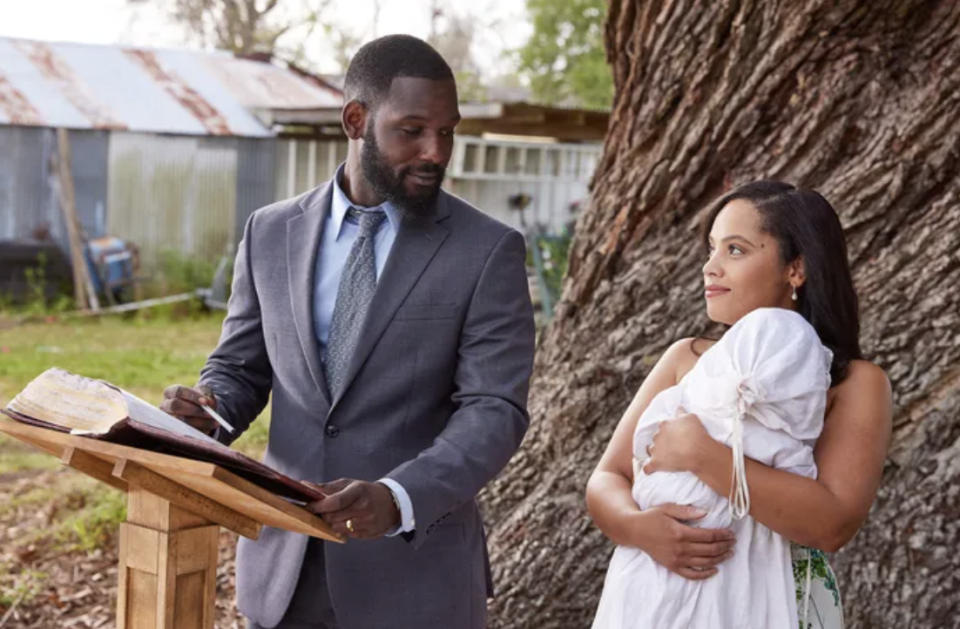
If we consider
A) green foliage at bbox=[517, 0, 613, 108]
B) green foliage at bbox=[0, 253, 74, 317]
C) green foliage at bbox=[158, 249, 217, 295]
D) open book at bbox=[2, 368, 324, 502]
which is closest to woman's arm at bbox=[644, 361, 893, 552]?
open book at bbox=[2, 368, 324, 502]

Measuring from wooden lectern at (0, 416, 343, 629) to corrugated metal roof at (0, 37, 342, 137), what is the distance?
14.1 metres

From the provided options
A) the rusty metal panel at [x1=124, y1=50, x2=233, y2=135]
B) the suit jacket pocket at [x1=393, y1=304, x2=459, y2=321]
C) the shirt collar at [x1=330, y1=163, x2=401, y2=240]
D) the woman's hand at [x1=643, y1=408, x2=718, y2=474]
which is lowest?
the rusty metal panel at [x1=124, y1=50, x2=233, y2=135]

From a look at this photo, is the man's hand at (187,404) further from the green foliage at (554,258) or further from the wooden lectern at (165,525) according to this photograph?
the green foliage at (554,258)

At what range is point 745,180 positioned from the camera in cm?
391

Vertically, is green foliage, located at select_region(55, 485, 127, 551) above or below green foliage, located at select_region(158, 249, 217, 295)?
above

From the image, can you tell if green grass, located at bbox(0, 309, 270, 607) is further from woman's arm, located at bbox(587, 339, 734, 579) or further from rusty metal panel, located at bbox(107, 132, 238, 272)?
woman's arm, located at bbox(587, 339, 734, 579)

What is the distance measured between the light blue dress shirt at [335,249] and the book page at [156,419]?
563 millimetres

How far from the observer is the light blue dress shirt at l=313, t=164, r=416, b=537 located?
271 centimetres

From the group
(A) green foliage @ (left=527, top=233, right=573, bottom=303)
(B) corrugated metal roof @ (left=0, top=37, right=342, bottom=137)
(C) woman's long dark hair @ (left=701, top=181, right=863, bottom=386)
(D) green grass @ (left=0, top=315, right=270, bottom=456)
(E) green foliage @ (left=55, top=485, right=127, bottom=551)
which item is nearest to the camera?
(C) woman's long dark hair @ (left=701, top=181, right=863, bottom=386)

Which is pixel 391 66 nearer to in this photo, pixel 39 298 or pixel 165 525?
pixel 165 525

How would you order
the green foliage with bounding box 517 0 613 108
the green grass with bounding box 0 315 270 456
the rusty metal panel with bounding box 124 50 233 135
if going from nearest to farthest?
the green grass with bounding box 0 315 270 456 → the rusty metal panel with bounding box 124 50 233 135 → the green foliage with bounding box 517 0 613 108

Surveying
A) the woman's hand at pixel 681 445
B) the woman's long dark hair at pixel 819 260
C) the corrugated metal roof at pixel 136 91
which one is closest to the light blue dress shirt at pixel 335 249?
the woman's hand at pixel 681 445

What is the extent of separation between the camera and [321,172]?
57.6 feet

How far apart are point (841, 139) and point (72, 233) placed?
43.9ft
